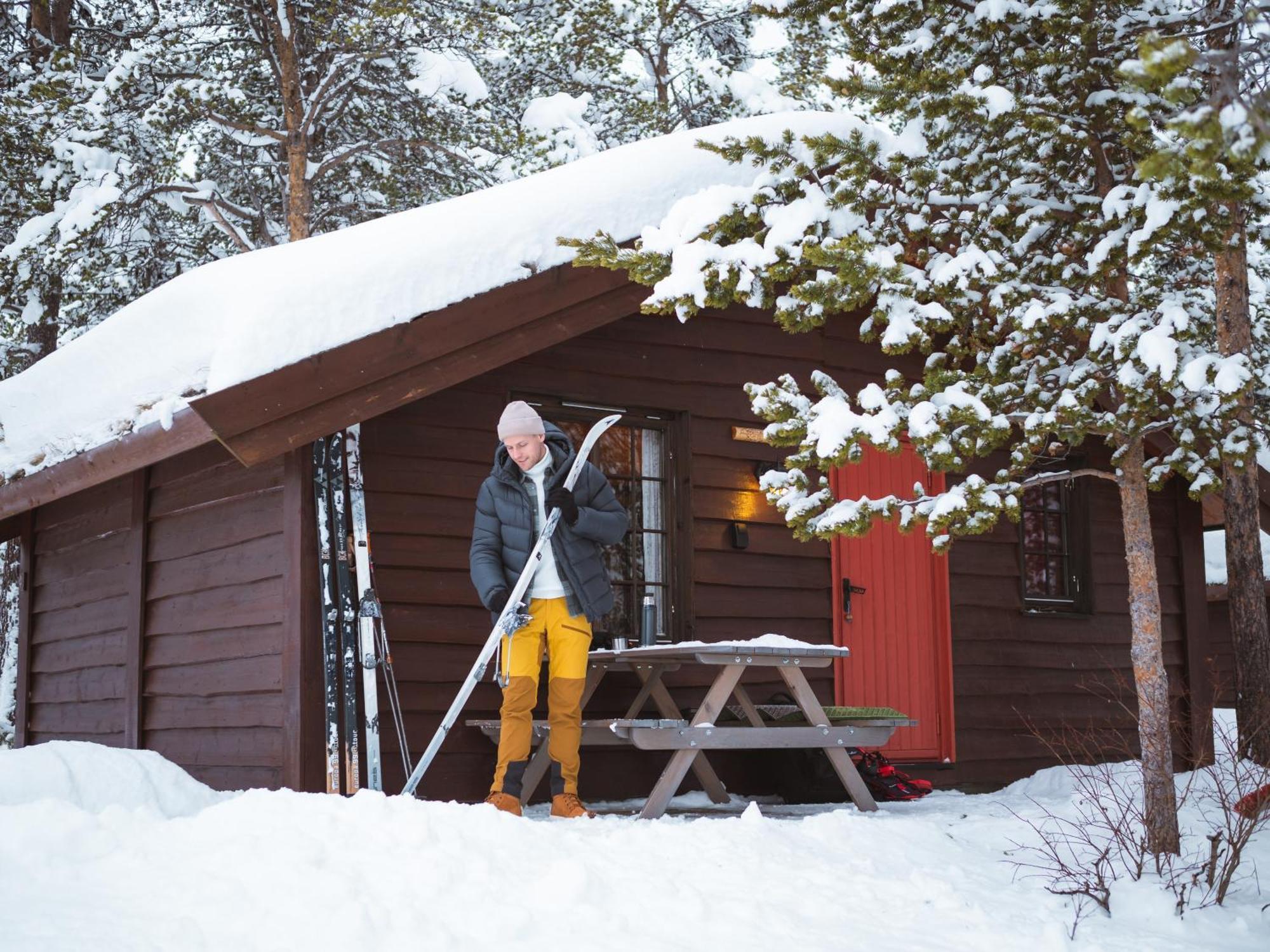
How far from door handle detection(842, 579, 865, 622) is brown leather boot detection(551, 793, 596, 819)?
2.96 m

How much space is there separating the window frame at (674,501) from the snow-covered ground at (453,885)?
2513 millimetres

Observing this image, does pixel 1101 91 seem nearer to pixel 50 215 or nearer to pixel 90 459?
pixel 90 459

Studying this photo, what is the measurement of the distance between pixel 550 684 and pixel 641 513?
6.85 feet

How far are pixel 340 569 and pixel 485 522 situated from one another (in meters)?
0.93

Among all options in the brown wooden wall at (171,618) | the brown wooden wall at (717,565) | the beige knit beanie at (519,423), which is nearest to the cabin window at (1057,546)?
the brown wooden wall at (717,565)

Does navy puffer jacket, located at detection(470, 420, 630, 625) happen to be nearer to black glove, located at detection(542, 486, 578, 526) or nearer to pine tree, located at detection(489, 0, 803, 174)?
black glove, located at detection(542, 486, 578, 526)

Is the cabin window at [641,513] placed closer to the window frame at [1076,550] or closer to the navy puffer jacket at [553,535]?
the navy puffer jacket at [553,535]

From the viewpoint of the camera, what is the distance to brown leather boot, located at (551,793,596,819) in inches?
225

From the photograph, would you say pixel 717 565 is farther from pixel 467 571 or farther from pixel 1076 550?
pixel 1076 550

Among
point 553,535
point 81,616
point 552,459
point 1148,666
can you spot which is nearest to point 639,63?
point 81,616

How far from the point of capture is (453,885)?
3.99 meters

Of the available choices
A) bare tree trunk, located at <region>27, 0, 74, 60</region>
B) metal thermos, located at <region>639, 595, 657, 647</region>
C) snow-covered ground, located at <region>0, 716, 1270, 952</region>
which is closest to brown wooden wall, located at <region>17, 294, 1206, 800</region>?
metal thermos, located at <region>639, 595, 657, 647</region>

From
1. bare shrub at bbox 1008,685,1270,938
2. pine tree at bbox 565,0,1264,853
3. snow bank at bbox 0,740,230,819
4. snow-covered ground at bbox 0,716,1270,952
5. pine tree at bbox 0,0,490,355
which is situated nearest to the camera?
snow-covered ground at bbox 0,716,1270,952

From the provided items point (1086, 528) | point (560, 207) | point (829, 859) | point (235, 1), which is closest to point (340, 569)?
point (560, 207)
